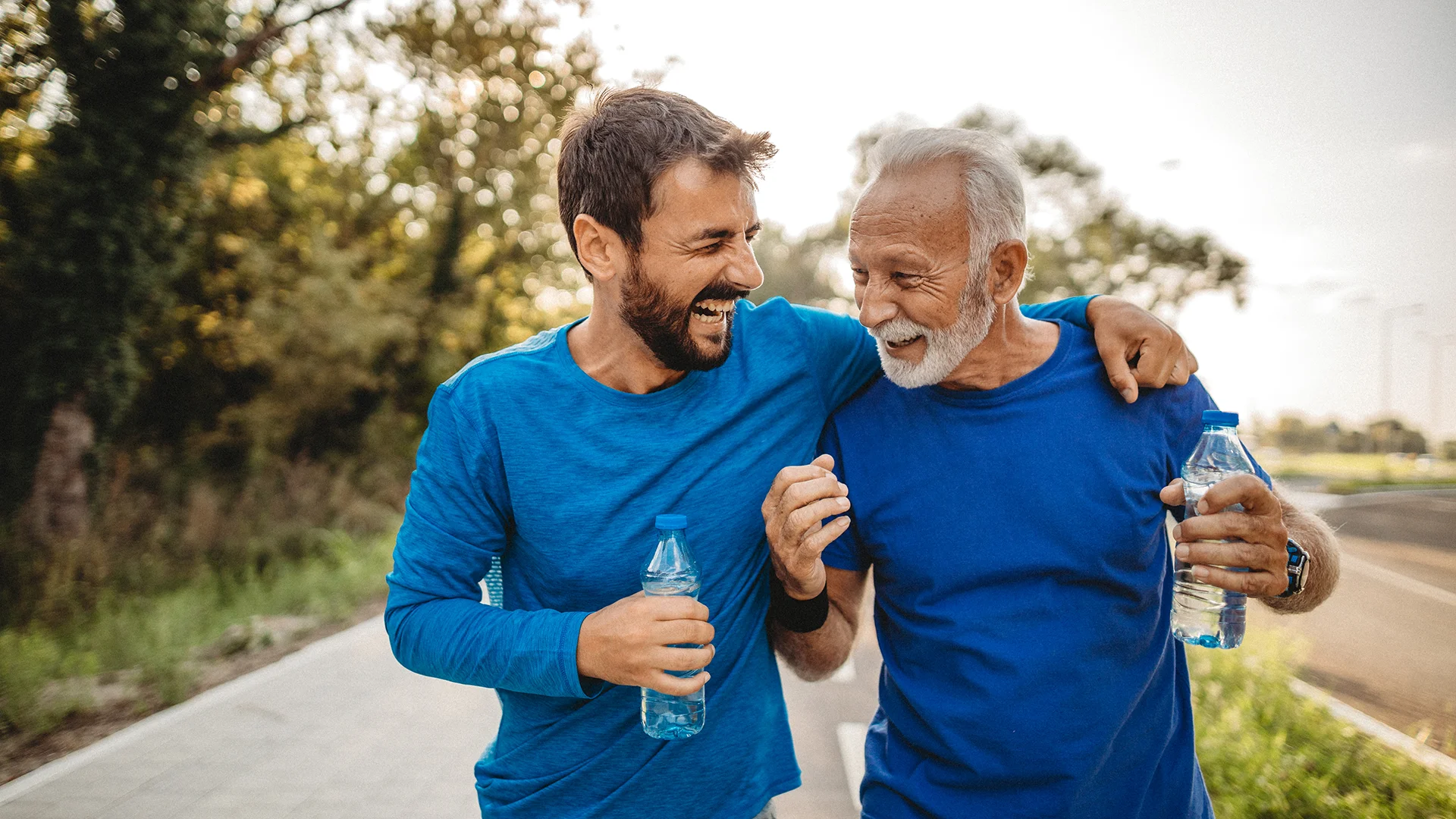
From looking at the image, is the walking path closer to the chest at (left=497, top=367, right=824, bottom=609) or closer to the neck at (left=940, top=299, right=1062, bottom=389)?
the chest at (left=497, top=367, right=824, bottom=609)

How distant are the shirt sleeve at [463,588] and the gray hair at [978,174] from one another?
1.26 metres

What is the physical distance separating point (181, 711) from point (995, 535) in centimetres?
635

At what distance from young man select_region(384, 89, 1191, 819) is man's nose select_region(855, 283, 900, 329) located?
9.2 inches

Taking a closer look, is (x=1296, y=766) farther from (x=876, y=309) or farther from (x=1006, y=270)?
(x=876, y=309)

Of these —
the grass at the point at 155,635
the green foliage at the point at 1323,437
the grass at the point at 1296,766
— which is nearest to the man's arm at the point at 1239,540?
the grass at the point at 1296,766

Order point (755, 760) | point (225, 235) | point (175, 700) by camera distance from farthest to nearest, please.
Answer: point (225, 235) < point (175, 700) < point (755, 760)

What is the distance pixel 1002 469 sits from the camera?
6.70 feet

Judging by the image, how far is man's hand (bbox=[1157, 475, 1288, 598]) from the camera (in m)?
1.73

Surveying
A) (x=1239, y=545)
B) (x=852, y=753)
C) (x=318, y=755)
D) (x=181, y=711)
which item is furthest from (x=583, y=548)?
(x=181, y=711)

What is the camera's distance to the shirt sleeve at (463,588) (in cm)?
164

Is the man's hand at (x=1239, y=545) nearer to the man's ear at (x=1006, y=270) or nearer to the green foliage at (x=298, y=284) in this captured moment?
the man's ear at (x=1006, y=270)

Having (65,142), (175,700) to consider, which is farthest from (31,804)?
(65,142)

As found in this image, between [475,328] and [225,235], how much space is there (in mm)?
5810

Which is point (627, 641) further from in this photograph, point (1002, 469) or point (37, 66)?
point (37, 66)
